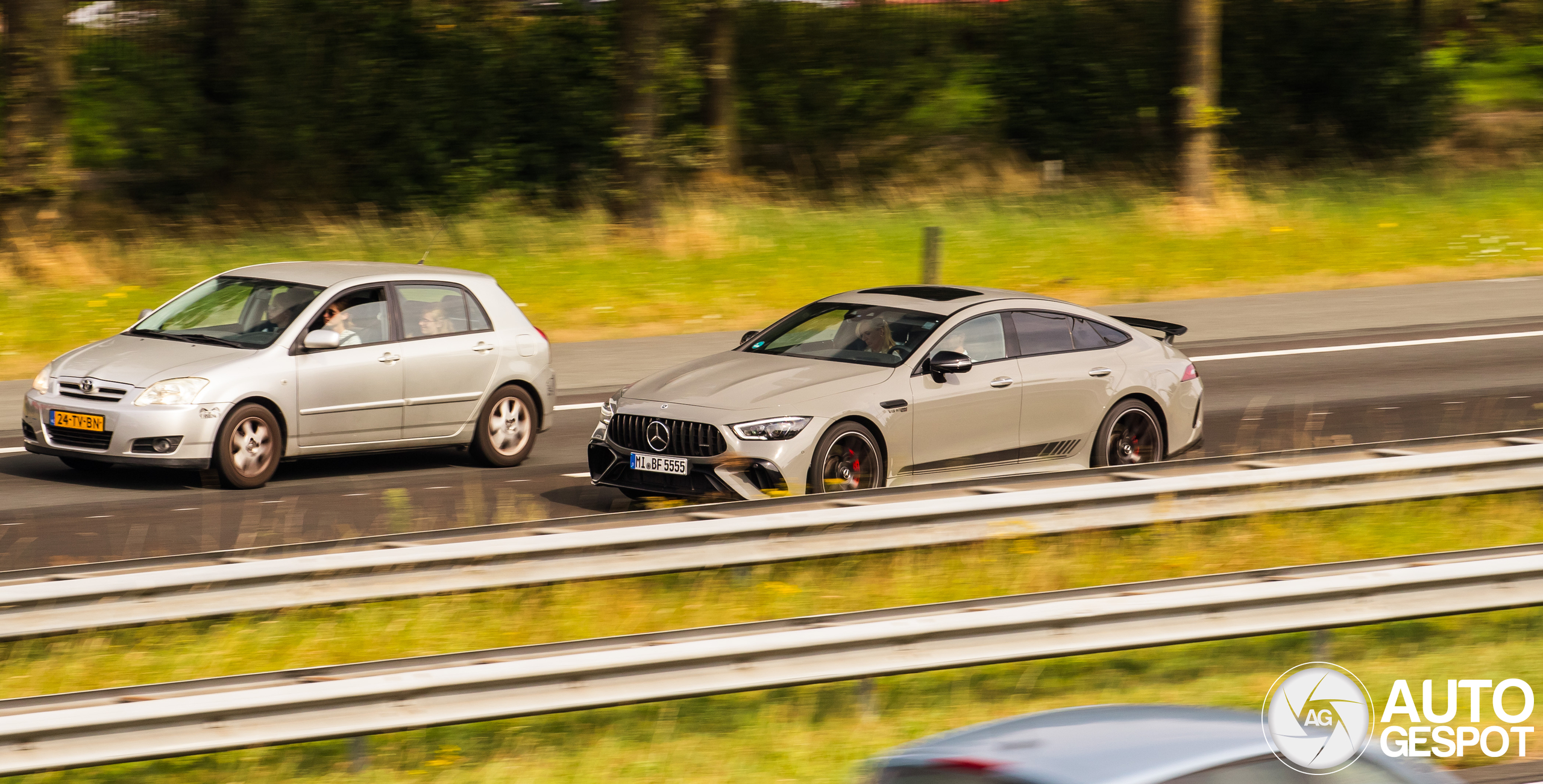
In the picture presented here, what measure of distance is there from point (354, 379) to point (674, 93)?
16687 millimetres

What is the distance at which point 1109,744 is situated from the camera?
3945 mm

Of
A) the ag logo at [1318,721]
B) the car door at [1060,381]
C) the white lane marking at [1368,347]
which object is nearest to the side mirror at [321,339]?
the car door at [1060,381]

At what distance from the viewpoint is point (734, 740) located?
6699 mm

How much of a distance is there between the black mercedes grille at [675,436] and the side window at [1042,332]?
92.0 inches

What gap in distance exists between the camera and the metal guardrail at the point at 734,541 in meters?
7.12

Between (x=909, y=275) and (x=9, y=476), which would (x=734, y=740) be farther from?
(x=909, y=275)

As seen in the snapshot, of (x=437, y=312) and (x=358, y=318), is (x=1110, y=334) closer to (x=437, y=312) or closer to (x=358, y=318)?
(x=437, y=312)

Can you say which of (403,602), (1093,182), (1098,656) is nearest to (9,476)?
(403,602)

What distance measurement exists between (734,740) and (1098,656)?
192cm

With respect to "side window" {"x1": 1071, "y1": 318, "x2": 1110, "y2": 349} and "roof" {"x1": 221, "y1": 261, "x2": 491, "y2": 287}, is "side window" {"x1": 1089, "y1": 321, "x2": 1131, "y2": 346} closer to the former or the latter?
"side window" {"x1": 1071, "y1": 318, "x2": 1110, "y2": 349}

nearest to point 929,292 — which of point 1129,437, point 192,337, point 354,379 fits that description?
point 1129,437

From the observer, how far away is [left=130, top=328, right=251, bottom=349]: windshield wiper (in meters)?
12.1

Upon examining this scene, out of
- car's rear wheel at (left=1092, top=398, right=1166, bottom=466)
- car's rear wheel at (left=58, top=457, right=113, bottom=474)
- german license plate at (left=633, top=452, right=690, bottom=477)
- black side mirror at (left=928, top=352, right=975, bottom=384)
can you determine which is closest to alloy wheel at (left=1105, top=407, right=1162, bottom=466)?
car's rear wheel at (left=1092, top=398, right=1166, bottom=466)

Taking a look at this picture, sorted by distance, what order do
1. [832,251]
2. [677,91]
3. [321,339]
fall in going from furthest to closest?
[677,91] → [832,251] → [321,339]
